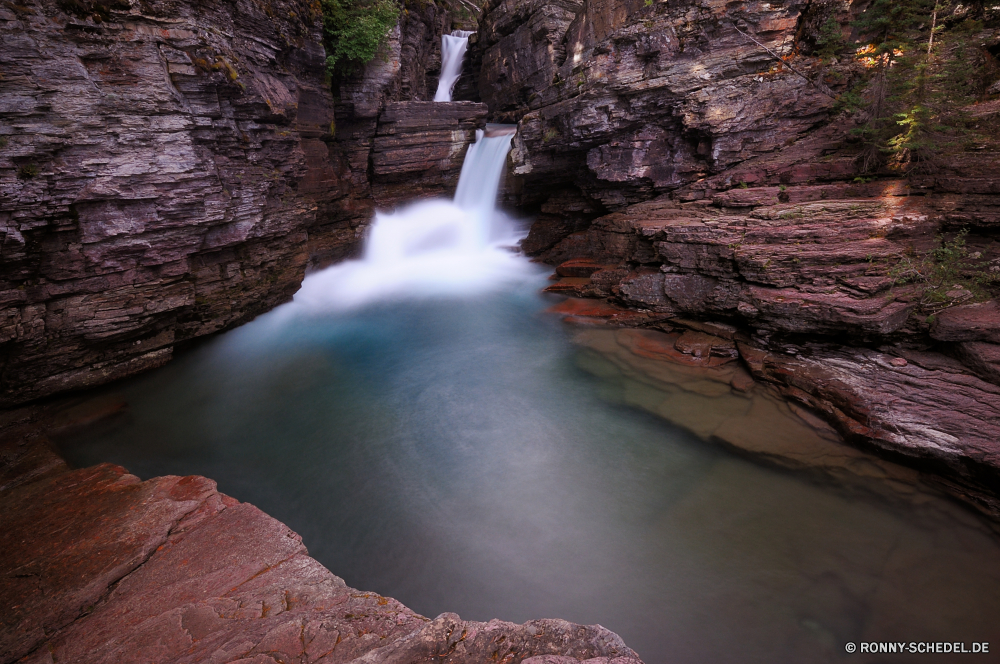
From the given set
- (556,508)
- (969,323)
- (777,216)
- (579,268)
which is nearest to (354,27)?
(579,268)

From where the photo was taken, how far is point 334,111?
1437 centimetres

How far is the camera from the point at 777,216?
9547 mm

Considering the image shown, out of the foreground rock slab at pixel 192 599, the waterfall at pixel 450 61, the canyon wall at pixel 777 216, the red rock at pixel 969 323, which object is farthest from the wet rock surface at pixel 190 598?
the waterfall at pixel 450 61

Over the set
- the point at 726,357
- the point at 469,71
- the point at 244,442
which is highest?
the point at 469,71

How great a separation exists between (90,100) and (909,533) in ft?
43.5

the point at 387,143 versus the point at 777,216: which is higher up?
the point at 387,143

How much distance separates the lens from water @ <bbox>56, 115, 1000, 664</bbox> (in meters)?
4.56

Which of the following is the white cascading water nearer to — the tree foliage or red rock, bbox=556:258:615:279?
red rock, bbox=556:258:615:279

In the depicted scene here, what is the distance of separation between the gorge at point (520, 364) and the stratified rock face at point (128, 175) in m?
0.05

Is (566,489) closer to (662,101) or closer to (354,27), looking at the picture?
(662,101)

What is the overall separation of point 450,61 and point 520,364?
19.1 m

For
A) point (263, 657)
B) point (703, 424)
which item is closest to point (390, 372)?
point (703, 424)

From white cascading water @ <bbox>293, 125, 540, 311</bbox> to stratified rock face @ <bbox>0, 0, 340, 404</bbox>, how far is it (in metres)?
4.39

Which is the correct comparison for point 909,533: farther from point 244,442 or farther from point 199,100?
point 199,100
